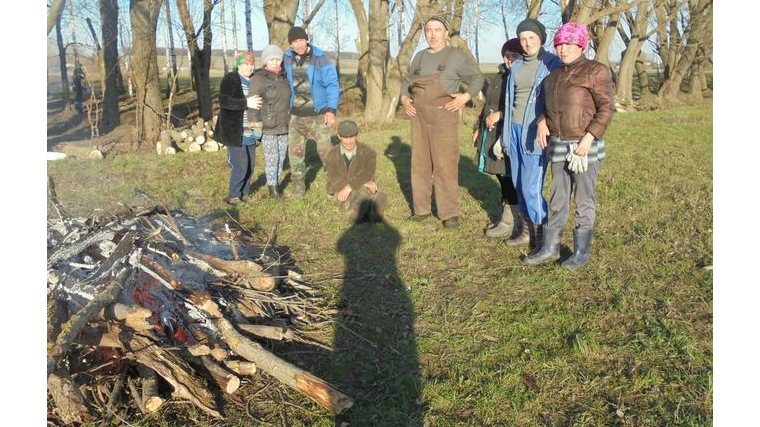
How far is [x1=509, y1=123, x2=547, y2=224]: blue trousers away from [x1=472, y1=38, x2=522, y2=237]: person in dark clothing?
310 mm

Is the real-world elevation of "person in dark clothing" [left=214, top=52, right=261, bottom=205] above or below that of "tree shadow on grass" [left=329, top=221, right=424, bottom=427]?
above

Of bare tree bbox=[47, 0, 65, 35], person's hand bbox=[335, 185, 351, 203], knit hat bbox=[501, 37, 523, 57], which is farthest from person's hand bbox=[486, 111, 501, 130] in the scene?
bare tree bbox=[47, 0, 65, 35]

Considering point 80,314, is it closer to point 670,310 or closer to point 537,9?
point 670,310

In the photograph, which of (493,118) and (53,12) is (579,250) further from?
(53,12)

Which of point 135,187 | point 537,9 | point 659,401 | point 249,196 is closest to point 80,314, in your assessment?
point 659,401

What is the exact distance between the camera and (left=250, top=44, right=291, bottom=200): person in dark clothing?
6.74m

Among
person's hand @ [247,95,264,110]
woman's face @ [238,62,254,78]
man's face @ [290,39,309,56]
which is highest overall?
man's face @ [290,39,309,56]

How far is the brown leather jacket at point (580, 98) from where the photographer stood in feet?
13.7

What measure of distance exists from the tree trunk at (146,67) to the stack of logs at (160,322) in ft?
29.4

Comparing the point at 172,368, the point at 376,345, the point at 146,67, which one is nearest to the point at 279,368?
the point at 172,368

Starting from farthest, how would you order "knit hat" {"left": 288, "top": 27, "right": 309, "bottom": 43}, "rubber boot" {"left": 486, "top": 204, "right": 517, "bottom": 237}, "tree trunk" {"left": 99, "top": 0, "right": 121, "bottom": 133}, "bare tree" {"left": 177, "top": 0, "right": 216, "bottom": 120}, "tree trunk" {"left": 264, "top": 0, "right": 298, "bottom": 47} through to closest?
"bare tree" {"left": 177, "top": 0, "right": 216, "bottom": 120}, "tree trunk" {"left": 99, "top": 0, "right": 121, "bottom": 133}, "tree trunk" {"left": 264, "top": 0, "right": 298, "bottom": 47}, "knit hat" {"left": 288, "top": 27, "right": 309, "bottom": 43}, "rubber boot" {"left": 486, "top": 204, "right": 517, "bottom": 237}

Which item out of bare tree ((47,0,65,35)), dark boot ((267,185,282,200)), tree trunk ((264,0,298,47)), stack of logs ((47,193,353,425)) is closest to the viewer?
stack of logs ((47,193,353,425))

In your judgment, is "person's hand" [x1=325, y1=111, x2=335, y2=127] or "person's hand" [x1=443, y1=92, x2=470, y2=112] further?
"person's hand" [x1=325, y1=111, x2=335, y2=127]

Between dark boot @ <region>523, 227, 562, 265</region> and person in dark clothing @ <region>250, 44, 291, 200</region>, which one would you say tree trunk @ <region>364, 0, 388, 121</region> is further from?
dark boot @ <region>523, 227, 562, 265</region>
